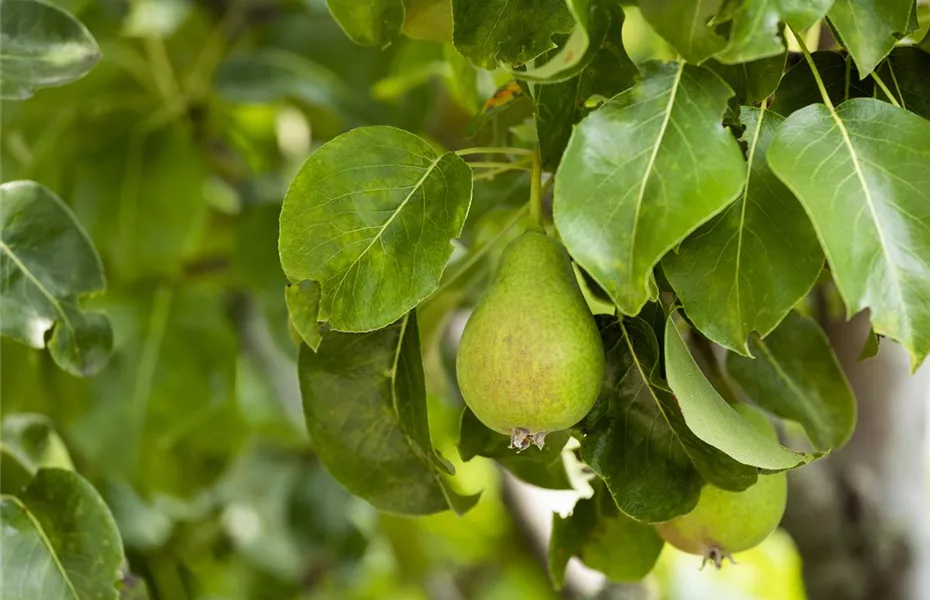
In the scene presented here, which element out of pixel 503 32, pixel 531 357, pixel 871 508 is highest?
pixel 503 32

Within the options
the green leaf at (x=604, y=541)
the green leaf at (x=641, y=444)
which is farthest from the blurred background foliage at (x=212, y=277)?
the green leaf at (x=641, y=444)

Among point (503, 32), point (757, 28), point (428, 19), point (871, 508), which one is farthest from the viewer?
point (871, 508)

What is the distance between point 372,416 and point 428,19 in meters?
0.25

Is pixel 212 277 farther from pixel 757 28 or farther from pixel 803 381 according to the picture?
pixel 757 28

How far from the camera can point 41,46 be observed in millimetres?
684

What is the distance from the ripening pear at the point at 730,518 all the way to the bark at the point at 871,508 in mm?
467

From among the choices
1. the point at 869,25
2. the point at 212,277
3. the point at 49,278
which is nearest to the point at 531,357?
the point at 869,25

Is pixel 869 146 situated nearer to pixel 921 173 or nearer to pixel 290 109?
pixel 921 173

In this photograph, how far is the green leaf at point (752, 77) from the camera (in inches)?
20.5

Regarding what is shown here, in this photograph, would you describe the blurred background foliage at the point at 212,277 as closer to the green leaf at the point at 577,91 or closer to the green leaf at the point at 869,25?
the green leaf at the point at 577,91

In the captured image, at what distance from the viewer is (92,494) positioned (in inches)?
27.0

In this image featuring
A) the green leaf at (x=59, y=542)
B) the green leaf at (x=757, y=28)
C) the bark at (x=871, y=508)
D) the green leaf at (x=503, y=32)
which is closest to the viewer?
the green leaf at (x=757, y=28)

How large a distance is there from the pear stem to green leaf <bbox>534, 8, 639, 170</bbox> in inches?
1.0

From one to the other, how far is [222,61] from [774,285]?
896 mm
